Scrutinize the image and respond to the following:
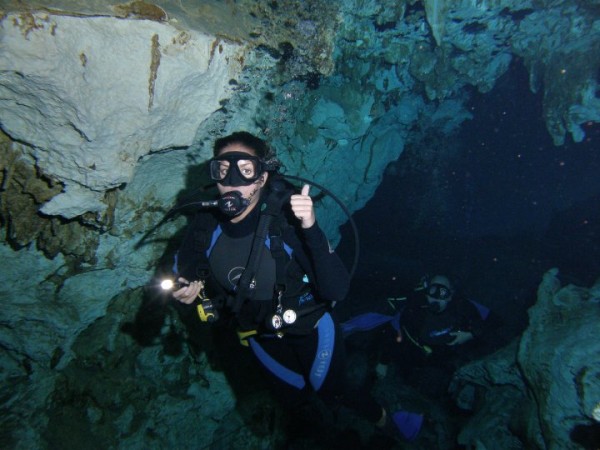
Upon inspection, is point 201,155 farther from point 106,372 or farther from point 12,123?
point 106,372

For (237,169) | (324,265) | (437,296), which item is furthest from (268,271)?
(437,296)

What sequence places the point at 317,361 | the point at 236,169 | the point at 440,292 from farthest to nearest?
1. the point at 440,292
2. the point at 317,361
3. the point at 236,169

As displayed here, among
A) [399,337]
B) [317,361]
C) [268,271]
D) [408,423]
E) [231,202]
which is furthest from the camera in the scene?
[399,337]

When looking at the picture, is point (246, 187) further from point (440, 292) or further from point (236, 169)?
point (440, 292)

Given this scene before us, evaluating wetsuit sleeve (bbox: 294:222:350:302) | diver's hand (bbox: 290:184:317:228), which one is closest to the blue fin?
wetsuit sleeve (bbox: 294:222:350:302)

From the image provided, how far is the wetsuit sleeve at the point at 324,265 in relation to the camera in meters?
2.55

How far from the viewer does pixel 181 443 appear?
16.1 feet

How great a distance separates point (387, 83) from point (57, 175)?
539 cm

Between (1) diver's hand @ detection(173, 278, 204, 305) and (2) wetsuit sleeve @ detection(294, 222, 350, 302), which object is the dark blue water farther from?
(1) diver's hand @ detection(173, 278, 204, 305)

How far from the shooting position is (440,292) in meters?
6.13

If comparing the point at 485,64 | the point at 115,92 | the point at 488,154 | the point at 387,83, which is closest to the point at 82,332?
the point at 115,92

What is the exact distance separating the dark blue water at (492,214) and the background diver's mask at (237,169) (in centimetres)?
666

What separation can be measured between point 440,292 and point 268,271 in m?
4.22

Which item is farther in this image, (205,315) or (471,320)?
(471,320)
